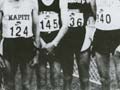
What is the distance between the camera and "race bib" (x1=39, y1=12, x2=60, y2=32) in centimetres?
445

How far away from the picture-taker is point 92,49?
4.50 meters

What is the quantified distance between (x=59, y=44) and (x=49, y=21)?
10.5 inches

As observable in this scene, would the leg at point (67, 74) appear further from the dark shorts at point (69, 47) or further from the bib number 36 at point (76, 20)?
the bib number 36 at point (76, 20)

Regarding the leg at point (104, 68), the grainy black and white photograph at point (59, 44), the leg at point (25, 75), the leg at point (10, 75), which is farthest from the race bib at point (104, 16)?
the leg at point (10, 75)

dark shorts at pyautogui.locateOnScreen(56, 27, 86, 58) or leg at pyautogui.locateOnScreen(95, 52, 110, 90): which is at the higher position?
dark shorts at pyautogui.locateOnScreen(56, 27, 86, 58)

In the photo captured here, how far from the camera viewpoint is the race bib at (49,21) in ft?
14.6

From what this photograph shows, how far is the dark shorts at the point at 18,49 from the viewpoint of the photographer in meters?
4.46

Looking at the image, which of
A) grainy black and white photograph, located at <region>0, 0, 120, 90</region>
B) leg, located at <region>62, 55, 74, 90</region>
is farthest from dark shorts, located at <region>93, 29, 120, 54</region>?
leg, located at <region>62, 55, 74, 90</region>

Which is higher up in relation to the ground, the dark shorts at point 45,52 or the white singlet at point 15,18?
the white singlet at point 15,18

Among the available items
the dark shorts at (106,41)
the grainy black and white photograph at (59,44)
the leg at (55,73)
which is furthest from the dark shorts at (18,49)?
the dark shorts at (106,41)

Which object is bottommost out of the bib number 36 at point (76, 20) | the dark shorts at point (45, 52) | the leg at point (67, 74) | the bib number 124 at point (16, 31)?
the leg at point (67, 74)

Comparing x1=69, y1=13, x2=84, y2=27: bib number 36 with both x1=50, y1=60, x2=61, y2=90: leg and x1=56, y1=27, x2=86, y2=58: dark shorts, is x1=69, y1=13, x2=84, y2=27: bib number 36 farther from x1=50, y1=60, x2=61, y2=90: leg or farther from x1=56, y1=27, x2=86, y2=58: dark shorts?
x1=50, y1=60, x2=61, y2=90: leg

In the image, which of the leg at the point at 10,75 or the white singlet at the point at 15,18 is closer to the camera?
the white singlet at the point at 15,18

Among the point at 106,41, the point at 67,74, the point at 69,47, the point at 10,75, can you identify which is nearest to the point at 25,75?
the point at 10,75
